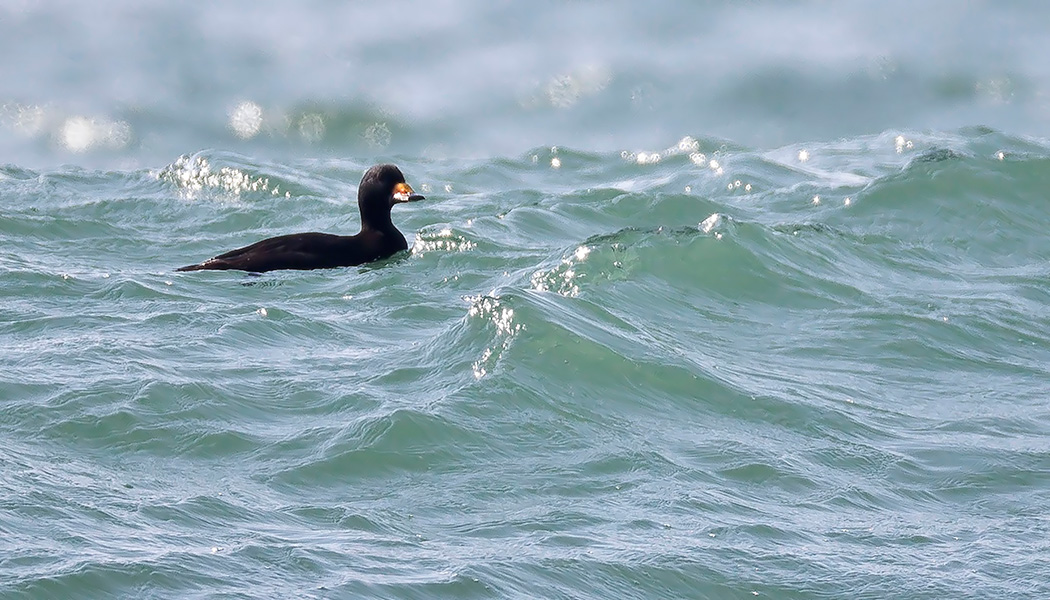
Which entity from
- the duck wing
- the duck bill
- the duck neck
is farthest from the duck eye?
the duck wing

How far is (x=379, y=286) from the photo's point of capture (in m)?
9.36

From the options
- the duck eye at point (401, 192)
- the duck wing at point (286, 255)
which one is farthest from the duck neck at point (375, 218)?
the duck wing at point (286, 255)

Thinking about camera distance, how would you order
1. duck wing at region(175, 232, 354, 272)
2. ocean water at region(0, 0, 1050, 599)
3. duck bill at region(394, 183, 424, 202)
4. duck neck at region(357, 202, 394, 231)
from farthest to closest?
1. duck bill at region(394, 183, 424, 202)
2. duck neck at region(357, 202, 394, 231)
3. duck wing at region(175, 232, 354, 272)
4. ocean water at region(0, 0, 1050, 599)


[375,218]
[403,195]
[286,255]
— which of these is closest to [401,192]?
[403,195]

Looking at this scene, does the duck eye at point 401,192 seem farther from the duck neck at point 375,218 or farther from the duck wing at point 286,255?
the duck wing at point 286,255

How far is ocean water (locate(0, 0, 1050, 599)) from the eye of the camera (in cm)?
531

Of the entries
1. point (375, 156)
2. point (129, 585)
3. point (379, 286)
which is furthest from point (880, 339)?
point (375, 156)

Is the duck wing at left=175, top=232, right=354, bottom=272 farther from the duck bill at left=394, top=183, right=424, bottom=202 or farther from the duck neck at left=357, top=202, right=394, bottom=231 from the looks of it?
the duck bill at left=394, top=183, right=424, bottom=202

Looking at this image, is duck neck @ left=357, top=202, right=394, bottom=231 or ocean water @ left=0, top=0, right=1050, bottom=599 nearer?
ocean water @ left=0, top=0, right=1050, bottom=599

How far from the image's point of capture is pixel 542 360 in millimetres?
7227

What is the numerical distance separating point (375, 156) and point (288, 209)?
2.50 m

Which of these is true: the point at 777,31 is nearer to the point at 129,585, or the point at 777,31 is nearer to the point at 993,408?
the point at 993,408

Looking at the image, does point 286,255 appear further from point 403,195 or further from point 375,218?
point 403,195

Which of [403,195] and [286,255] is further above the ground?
[403,195]
